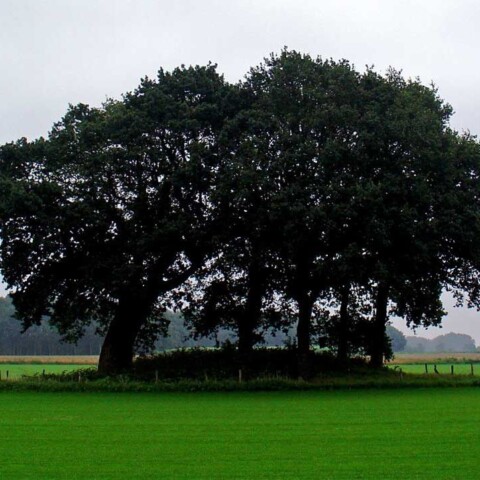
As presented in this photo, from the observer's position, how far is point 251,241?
143 ft

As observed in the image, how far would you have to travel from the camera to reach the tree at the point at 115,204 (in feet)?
141

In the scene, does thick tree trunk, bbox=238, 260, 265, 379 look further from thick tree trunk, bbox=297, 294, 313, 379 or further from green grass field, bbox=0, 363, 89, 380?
green grass field, bbox=0, 363, 89, 380

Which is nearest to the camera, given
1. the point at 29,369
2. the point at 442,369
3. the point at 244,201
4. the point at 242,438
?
the point at 242,438

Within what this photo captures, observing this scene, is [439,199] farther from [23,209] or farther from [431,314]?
[23,209]

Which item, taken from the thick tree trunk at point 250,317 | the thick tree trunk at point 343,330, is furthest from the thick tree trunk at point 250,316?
the thick tree trunk at point 343,330

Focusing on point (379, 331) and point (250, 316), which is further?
point (379, 331)

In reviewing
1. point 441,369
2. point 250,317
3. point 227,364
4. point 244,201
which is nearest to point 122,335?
point 227,364

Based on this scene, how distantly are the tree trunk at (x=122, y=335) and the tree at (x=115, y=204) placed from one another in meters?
0.07

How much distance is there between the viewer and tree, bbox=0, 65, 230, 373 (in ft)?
141

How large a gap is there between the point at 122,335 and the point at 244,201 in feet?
44.7

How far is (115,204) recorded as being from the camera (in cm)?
4553

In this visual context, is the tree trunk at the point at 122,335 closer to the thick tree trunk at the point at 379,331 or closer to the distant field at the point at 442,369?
the thick tree trunk at the point at 379,331

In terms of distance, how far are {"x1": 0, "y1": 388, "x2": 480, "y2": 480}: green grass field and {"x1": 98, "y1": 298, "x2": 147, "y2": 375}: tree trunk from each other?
513 inches

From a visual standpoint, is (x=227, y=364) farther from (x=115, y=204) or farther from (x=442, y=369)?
(x=442, y=369)
